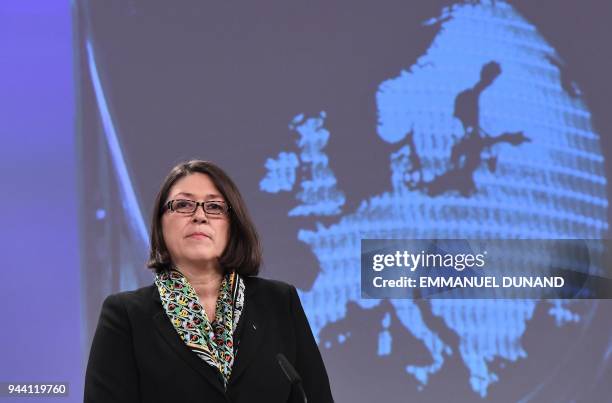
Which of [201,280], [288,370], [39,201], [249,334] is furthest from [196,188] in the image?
[39,201]

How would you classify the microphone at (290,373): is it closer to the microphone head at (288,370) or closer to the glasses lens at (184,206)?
the microphone head at (288,370)

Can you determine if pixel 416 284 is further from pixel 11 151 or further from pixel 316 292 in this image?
pixel 11 151

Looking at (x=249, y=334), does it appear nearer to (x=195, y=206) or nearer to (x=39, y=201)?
(x=195, y=206)

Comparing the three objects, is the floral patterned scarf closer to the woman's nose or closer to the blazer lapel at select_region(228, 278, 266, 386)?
the blazer lapel at select_region(228, 278, 266, 386)

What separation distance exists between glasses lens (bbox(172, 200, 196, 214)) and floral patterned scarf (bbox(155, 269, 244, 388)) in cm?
13

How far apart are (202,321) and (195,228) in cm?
19

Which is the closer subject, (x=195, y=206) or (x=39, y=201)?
(x=195, y=206)

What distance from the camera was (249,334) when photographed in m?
1.68

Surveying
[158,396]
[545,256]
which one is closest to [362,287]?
[545,256]

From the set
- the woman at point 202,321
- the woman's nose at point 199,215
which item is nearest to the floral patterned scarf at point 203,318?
the woman at point 202,321

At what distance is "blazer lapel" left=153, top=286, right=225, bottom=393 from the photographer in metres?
1.57

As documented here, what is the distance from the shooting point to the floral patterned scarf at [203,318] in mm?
1604

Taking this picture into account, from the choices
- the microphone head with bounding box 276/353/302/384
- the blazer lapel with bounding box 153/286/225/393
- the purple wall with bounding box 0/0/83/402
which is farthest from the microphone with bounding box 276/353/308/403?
the purple wall with bounding box 0/0/83/402

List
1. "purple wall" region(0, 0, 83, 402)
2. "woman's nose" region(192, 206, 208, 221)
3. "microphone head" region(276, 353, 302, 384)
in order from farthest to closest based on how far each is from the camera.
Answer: "purple wall" region(0, 0, 83, 402), "woman's nose" region(192, 206, 208, 221), "microphone head" region(276, 353, 302, 384)
